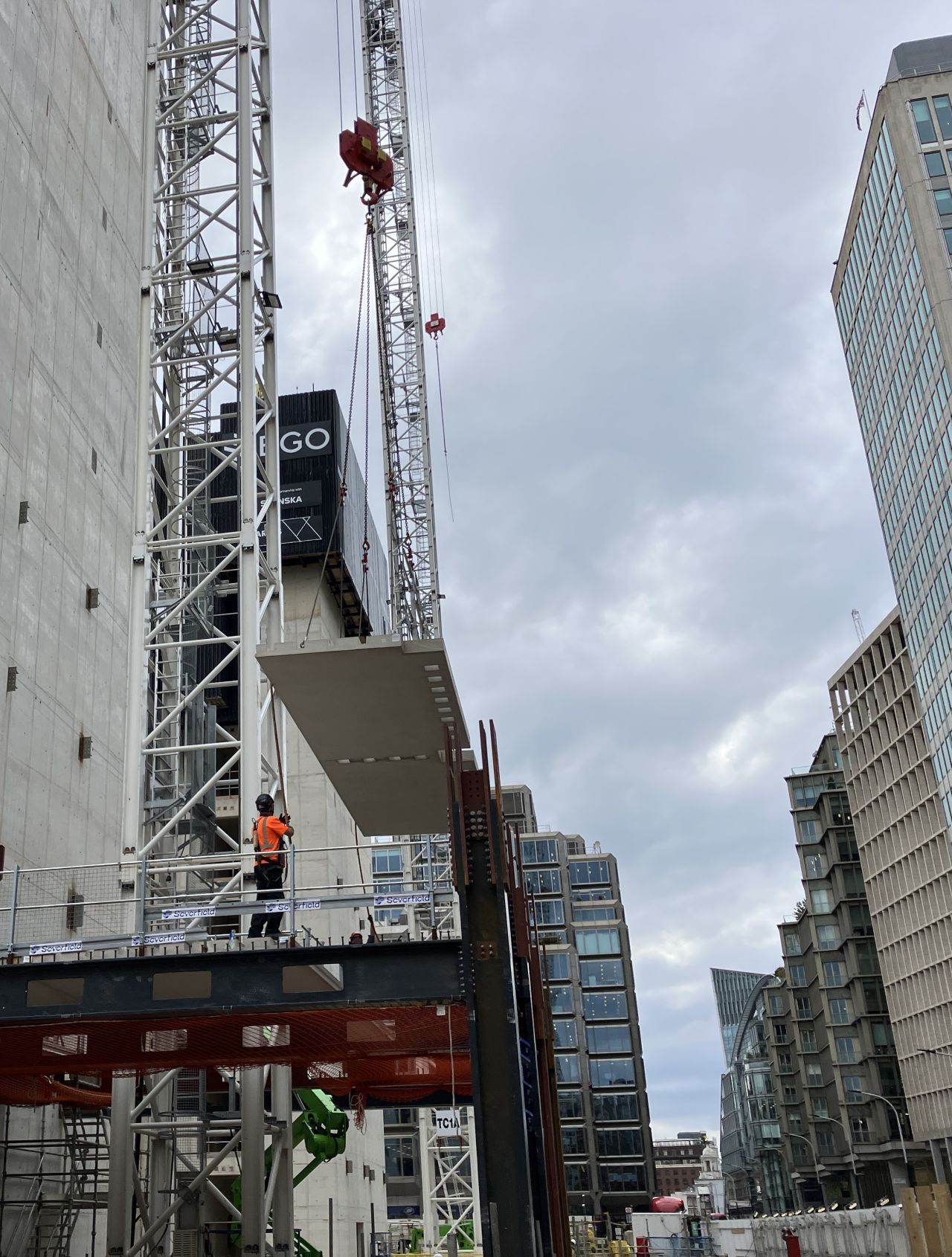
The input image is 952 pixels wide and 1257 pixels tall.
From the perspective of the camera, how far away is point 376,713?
1292 inches

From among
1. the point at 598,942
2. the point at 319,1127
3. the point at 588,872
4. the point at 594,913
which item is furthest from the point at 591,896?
the point at 319,1127

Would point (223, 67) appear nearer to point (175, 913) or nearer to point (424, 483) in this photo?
point (424, 483)

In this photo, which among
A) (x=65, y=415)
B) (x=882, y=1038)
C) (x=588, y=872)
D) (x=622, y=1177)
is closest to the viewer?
(x=65, y=415)

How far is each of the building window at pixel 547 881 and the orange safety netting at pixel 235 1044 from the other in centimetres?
10840

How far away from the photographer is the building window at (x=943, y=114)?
3834 inches

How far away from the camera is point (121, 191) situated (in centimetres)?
4147

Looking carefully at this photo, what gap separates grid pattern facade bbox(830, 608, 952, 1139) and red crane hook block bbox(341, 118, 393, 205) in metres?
79.2

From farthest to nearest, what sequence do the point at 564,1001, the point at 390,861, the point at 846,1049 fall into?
the point at 390,861 < the point at 846,1049 < the point at 564,1001

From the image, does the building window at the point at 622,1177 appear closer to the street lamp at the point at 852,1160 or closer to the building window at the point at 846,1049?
the street lamp at the point at 852,1160

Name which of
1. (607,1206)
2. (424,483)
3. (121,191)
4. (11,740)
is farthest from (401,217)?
(607,1206)

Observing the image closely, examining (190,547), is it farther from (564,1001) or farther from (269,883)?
(564,1001)

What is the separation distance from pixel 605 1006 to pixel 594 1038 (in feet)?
11.1

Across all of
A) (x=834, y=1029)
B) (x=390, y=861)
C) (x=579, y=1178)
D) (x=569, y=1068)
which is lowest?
(x=579, y=1178)

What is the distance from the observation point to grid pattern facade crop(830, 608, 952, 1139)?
360ft
